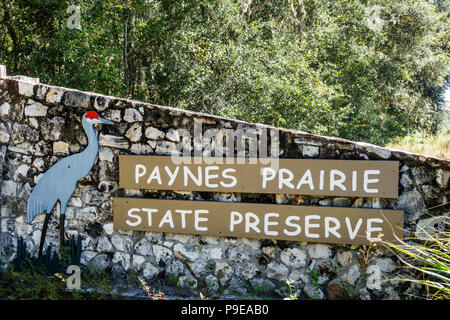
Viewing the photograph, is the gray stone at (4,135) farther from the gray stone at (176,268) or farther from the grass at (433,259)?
the grass at (433,259)

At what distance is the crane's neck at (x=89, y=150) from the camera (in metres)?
4.02

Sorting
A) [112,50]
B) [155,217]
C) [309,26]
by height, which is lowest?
[155,217]

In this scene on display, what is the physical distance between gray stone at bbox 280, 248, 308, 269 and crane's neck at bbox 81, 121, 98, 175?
7.02 feet

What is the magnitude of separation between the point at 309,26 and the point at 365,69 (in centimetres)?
231

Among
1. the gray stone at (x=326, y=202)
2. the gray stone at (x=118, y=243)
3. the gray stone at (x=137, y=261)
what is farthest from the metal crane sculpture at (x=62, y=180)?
the gray stone at (x=326, y=202)

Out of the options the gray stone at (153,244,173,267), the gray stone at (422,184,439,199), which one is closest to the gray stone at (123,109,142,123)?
the gray stone at (153,244,173,267)

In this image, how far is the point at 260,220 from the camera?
3729 mm

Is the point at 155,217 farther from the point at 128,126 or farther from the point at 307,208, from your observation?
the point at 307,208

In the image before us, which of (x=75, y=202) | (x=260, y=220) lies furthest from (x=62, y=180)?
(x=260, y=220)

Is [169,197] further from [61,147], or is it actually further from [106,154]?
[61,147]

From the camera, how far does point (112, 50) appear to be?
9.22 meters

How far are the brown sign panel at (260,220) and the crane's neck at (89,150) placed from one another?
492 millimetres

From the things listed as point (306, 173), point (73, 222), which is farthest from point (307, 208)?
point (73, 222)

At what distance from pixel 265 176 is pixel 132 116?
148 cm
